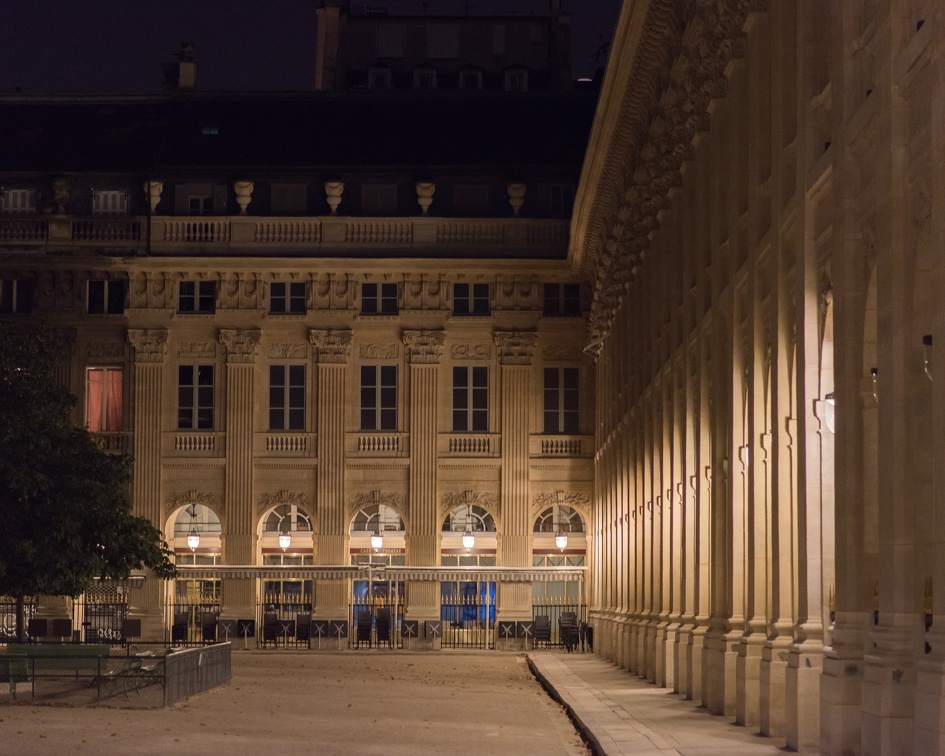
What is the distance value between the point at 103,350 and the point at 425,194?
12.3 m

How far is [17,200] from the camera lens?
6812 centimetres

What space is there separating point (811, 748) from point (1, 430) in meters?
26.0

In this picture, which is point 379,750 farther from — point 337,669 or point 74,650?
point 337,669

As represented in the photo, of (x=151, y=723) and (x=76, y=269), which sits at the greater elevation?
(x=76, y=269)

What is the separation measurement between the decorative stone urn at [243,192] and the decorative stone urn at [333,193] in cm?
266

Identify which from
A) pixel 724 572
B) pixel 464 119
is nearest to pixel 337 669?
pixel 724 572

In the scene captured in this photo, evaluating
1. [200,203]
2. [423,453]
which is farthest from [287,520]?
[200,203]

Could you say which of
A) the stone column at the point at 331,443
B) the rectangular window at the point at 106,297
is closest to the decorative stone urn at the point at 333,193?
the stone column at the point at 331,443

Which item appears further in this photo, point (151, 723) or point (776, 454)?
point (151, 723)

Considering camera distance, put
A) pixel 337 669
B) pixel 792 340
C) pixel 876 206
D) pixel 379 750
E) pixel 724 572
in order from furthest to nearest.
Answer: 1. pixel 337 669
2. pixel 724 572
3. pixel 792 340
4. pixel 379 750
5. pixel 876 206

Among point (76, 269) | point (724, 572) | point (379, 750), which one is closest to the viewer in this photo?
point (379, 750)

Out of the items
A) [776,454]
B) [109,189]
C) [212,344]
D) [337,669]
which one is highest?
[109,189]

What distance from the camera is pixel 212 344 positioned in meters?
66.4

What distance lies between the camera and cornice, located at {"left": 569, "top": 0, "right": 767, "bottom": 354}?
1184 inches
